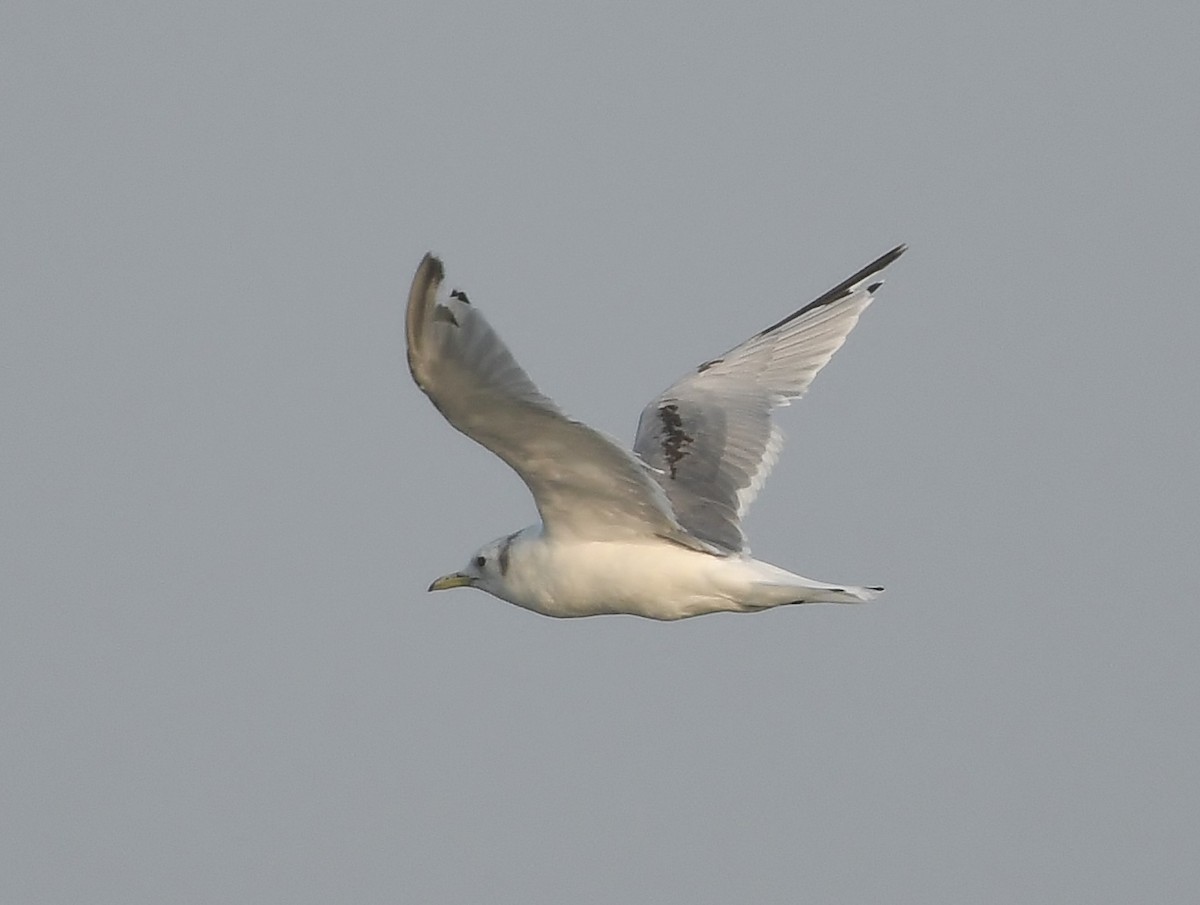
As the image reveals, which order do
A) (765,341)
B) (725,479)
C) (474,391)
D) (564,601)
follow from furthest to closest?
1. (765,341)
2. (725,479)
3. (564,601)
4. (474,391)

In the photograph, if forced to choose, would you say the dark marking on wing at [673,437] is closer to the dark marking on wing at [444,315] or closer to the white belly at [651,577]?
the white belly at [651,577]

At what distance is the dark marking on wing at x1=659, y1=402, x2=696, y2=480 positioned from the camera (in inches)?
389

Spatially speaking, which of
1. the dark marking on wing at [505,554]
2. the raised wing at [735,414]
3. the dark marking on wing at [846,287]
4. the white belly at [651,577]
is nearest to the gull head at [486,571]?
the dark marking on wing at [505,554]

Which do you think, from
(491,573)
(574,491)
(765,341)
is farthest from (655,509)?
(765,341)

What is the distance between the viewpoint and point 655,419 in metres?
10.3

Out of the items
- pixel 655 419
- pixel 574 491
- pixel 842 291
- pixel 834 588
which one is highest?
pixel 842 291

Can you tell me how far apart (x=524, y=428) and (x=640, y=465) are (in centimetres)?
62

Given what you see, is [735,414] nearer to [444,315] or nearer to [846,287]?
[846,287]

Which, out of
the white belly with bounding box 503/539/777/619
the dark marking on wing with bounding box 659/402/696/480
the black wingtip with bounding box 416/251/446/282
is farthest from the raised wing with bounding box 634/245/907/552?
the black wingtip with bounding box 416/251/446/282

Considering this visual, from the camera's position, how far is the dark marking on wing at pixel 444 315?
6609 mm

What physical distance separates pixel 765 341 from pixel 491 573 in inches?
103

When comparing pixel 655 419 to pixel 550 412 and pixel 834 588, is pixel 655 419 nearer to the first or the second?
pixel 834 588

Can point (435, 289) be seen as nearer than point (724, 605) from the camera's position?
Yes

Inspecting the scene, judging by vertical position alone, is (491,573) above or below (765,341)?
below
